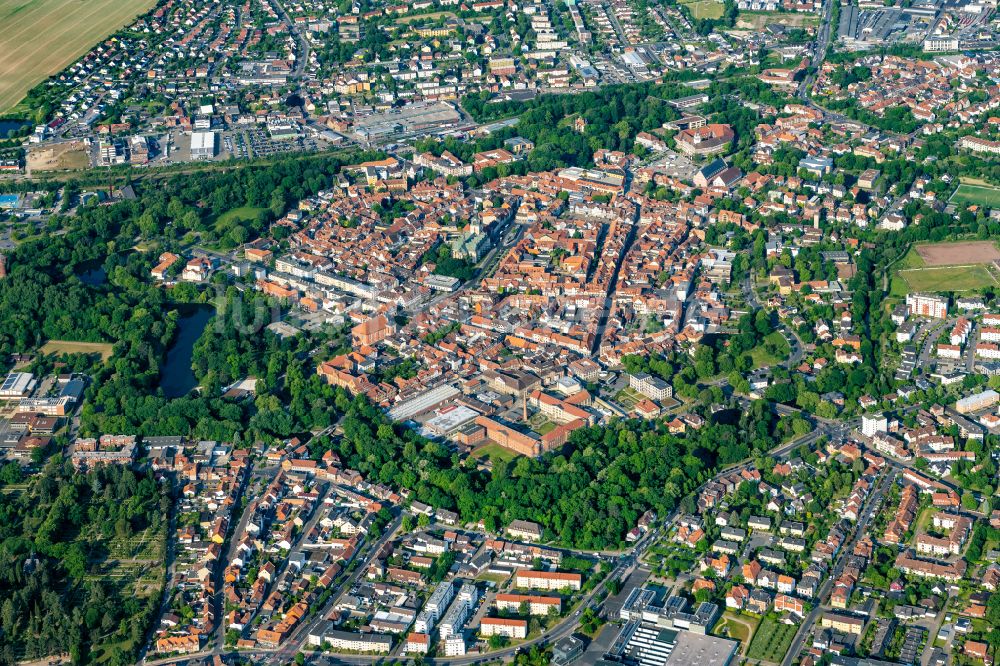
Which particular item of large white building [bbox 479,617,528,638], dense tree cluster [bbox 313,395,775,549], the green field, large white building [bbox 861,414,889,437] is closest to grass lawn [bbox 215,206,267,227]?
dense tree cluster [bbox 313,395,775,549]

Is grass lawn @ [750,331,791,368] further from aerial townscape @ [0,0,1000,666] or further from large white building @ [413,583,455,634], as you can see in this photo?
large white building @ [413,583,455,634]

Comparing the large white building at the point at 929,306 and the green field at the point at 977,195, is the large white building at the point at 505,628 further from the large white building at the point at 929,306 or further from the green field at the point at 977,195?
the green field at the point at 977,195

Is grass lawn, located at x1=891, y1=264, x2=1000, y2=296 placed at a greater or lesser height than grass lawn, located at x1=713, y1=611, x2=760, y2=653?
lesser

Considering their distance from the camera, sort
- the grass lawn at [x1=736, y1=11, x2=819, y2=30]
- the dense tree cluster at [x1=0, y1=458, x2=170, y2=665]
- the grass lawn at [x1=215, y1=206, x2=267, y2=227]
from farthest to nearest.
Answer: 1. the grass lawn at [x1=736, y1=11, x2=819, y2=30]
2. the grass lawn at [x1=215, y1=206, x2=267, y2=227]
3. the dense tree cluster at [x1=0, y1=458, x2=170, y2=665]

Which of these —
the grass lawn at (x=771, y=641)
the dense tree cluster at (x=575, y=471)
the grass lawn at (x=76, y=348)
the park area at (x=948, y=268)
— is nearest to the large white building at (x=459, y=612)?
the dense tree cluster at (x=575, y=471)

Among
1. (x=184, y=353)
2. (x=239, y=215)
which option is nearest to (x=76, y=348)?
(x=184, y=353)

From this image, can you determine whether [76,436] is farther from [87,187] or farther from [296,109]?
[296,109]

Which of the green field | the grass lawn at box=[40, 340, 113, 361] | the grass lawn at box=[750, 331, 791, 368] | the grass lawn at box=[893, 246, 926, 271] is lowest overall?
the green field
